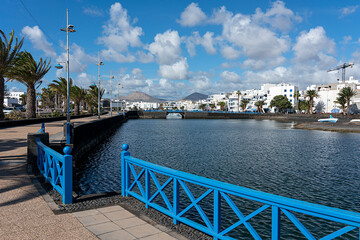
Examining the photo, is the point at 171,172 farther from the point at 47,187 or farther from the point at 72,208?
the point at 47,187

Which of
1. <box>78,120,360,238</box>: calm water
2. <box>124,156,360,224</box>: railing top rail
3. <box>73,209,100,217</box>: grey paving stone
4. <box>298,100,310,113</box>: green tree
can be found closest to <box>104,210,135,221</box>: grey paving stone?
<box>73,209,100,217</box>: grey paving stone

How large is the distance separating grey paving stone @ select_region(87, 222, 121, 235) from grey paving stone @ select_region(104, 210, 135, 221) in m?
0.33

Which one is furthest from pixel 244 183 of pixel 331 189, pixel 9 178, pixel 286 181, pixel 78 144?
pixel 78 144

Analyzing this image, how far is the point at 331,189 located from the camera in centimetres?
1320

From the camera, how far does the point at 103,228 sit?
5.38m

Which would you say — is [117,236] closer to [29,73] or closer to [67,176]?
[67,176]

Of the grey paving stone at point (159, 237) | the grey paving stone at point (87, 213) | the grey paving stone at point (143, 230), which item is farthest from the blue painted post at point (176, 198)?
the grey paving stone at point (87, 213)

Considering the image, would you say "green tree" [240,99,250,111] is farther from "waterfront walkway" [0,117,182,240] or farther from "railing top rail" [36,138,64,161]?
"waterfront walkway" [0,117,182,240]

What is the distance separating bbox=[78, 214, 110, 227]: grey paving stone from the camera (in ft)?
18.4

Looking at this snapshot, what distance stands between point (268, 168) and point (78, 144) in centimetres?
1367

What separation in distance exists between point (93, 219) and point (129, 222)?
0.81 m

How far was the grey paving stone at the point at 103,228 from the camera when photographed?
17.1ft

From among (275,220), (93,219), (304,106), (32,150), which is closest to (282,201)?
(275,220)

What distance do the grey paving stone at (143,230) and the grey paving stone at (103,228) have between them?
0.28m
